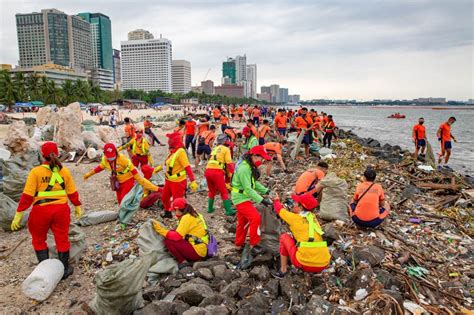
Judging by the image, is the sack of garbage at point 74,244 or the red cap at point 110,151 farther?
the red cap at point 110,151

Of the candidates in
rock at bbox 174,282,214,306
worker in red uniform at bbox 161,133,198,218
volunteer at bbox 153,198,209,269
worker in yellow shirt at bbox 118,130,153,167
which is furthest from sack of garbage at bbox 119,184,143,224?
rock at bbox 174,282,214,306

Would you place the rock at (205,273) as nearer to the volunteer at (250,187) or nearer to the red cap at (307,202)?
the volunteer at (250,187)

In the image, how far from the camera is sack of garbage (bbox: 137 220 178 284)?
14.6 feet

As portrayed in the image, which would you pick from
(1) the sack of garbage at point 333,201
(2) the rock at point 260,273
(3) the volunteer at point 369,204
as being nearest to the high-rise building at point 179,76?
(1) the sack of garbage at point 333,201

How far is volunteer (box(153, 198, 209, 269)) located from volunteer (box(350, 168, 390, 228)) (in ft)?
8.99

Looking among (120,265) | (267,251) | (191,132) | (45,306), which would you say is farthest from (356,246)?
(191,132)

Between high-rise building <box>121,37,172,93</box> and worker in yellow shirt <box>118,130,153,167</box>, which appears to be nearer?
worker in yellow shirt <box>118,130,153,167</box>

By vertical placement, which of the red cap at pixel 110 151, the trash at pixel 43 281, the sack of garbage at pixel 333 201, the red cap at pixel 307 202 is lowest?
the trash at pixel 43 281

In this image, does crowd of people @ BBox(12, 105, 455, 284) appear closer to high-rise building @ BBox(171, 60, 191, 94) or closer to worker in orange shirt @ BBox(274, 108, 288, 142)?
worker in orange shirt @ BBox(274, 108, 288, 142)

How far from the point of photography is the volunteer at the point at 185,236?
4.45 m

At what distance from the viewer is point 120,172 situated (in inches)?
241

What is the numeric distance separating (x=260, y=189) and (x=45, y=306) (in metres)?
3.22

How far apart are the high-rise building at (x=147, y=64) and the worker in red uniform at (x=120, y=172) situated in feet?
534

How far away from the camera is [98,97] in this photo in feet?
236
